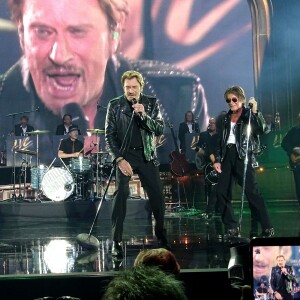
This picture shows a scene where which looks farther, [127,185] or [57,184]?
[57,184]

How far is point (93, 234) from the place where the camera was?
325 inches

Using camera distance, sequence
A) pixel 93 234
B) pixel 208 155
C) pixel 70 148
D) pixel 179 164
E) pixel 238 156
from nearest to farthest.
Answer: pixel 238 156 < pixel 93 234 < pixel 208 155 < pixel 70 148 < pixel 179 164

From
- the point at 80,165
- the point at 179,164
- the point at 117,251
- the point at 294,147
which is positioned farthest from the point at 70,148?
the point at 117,251

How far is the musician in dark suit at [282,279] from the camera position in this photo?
2738mm

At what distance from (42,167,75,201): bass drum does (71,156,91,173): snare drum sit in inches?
10.5

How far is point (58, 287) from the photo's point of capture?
4746 mm

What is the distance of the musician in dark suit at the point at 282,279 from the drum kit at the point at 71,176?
8550 millimetres

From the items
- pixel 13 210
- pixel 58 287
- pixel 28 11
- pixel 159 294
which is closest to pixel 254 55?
pixel 28 11

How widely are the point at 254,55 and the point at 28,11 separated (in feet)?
14.8

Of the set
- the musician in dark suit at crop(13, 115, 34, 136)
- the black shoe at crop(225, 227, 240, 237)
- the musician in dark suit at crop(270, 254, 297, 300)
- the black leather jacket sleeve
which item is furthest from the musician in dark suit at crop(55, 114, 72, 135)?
the musician in dark suit at crop(270, 254, 297, 300)

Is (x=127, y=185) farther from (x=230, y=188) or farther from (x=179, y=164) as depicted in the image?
(x=179, y=164)

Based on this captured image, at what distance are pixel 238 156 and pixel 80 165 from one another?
5.20 meters

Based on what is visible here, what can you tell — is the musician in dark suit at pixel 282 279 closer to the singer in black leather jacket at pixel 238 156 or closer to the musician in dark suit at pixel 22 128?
the singer in black leather jacket at pixel 238 156

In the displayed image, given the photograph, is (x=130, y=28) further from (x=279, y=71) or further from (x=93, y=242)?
(x=93, y=242)
